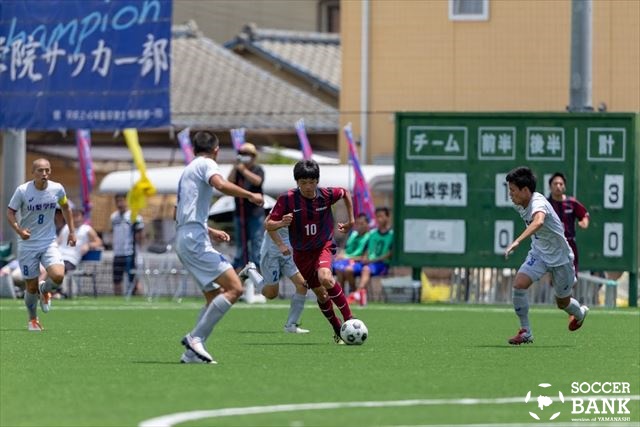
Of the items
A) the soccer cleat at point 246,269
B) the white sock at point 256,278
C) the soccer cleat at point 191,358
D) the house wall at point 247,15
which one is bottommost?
the soccer cleat at point 191,358

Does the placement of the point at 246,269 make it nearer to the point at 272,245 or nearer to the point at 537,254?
A: the point at 272,245

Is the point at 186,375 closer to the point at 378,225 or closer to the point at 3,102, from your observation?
the point at 378,225

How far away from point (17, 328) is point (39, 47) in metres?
11.7

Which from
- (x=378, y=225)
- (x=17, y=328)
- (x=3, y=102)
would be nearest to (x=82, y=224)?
(x=3, y=102)

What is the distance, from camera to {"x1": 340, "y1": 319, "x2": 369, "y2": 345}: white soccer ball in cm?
1688

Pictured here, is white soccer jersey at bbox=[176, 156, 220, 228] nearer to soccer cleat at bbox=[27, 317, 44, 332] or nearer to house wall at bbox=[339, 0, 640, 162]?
soccer cleat at bbox=[27, 317, 44, 332]

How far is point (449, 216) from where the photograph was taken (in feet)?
95.1

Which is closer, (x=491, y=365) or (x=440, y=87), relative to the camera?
(x=491, y=365)

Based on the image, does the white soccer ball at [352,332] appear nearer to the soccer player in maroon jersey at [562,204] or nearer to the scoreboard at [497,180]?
the soccer player in maroon jersey at [562,204]

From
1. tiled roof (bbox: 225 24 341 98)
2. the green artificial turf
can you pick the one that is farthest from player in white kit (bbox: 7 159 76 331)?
tiled roof (bbox: 225 24 341 98)

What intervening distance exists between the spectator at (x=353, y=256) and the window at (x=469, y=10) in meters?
11.1

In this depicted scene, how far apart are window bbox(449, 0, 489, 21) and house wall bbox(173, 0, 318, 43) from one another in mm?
17603

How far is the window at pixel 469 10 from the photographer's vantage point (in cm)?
3953

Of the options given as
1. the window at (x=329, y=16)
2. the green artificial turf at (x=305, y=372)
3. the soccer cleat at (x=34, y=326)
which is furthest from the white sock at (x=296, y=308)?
the window at (x=329, y=16)
